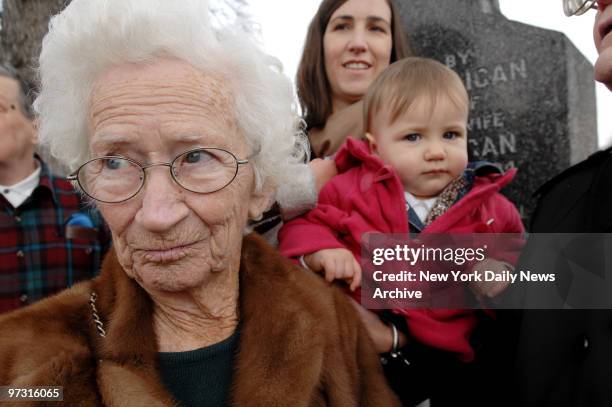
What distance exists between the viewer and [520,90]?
13.7 feet

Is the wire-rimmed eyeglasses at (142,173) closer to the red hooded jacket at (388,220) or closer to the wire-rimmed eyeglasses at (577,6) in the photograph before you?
the red hooded jacket at (388,220)

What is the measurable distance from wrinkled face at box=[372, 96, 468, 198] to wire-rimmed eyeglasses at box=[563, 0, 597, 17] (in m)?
0.65

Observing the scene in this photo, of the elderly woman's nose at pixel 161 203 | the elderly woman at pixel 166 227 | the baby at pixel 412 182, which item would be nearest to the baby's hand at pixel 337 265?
the baby at pixel 412 182

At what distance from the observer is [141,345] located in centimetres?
166

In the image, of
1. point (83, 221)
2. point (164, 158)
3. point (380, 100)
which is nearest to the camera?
point (164, 158)

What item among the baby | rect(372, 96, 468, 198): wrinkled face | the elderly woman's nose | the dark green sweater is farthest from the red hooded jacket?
the elderly woman's nose

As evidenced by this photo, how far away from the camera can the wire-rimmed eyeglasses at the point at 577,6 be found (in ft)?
6.17

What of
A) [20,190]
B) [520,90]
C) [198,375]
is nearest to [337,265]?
[198,375]

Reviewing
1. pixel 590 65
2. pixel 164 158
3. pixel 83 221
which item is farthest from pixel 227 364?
pixel 590 65

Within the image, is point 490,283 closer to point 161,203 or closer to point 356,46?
point 161,203

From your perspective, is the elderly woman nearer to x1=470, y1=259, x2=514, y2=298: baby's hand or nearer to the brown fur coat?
the brown fur coat

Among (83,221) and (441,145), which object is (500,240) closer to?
(441,145)

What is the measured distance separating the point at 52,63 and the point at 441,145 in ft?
5.40

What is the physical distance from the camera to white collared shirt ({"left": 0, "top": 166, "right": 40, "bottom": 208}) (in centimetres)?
329
